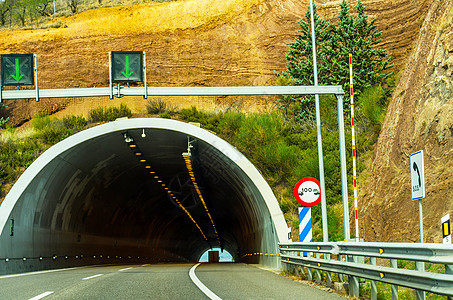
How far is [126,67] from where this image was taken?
18641 mm

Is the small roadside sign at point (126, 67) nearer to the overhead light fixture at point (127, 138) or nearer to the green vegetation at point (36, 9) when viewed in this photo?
the overhead light fixture at point (127, 138)

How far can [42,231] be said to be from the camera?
23406 mm

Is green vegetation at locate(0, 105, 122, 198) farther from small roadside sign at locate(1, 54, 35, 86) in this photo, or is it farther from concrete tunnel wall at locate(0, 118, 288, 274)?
small roadside sign at locate(1, 54, 35, 86)

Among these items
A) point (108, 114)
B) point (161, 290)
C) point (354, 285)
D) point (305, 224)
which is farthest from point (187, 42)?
point (354, 285)

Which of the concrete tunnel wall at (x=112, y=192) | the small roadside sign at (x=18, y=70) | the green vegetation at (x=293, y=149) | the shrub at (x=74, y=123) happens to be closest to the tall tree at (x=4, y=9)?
the shrub at (x=74, y=123)

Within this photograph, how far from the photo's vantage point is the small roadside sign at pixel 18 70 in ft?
61.0

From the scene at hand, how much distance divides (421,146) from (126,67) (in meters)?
9.89

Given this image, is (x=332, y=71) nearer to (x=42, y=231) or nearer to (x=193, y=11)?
(x=193, y=11)

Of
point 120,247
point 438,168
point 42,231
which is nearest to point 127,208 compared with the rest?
point 120,247

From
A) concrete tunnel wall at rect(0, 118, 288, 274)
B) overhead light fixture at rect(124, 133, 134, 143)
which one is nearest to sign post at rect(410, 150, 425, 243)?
concrete tunnel wall at rect(0, 118, 288, 274)

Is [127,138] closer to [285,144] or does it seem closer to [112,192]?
[112,192]

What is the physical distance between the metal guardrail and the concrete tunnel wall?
858 cm

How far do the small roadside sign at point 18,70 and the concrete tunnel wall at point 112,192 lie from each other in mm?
3462

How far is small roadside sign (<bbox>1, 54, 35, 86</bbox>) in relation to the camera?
18.6m
